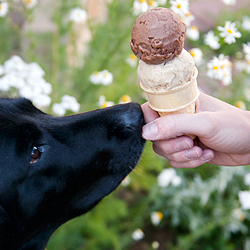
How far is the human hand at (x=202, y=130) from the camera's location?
52.7 inches

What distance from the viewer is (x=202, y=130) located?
1.34 metres

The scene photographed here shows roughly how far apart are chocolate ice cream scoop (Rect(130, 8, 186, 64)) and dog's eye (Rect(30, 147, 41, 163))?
660 mm

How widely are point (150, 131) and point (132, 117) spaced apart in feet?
0.36

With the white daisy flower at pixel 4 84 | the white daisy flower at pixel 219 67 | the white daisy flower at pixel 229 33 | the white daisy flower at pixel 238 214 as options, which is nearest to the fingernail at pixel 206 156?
the white daisy flower at pixel 219 67

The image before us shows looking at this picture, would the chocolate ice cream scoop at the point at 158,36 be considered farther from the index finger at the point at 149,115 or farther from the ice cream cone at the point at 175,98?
the index finger at the point at 149,115

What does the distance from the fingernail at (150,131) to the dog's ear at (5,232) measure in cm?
73

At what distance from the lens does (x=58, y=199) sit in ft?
4.76

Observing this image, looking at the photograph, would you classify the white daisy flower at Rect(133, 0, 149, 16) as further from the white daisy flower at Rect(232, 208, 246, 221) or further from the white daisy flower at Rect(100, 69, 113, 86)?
the white daisy flower at Rect(232, 208, 246, 221)

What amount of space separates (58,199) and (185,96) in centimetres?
80

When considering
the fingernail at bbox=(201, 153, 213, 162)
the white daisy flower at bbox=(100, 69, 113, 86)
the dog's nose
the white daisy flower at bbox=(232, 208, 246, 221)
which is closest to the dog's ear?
the dog's nose

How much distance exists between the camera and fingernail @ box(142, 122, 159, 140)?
1388 millimetres

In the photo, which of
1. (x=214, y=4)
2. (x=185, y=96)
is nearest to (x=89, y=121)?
(x=185, y=96)

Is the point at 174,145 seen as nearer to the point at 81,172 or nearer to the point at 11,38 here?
the point at 81,172

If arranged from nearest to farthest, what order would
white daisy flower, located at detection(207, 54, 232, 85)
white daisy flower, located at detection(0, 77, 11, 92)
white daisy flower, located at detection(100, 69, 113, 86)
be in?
1. white daisy flower, located at detection(207, 54, 232, 85)
2. white daisy flower, located at detection(0, 77, 11, 92)
3. white daisy flower, located at detection(100, 69, 113, 86)
